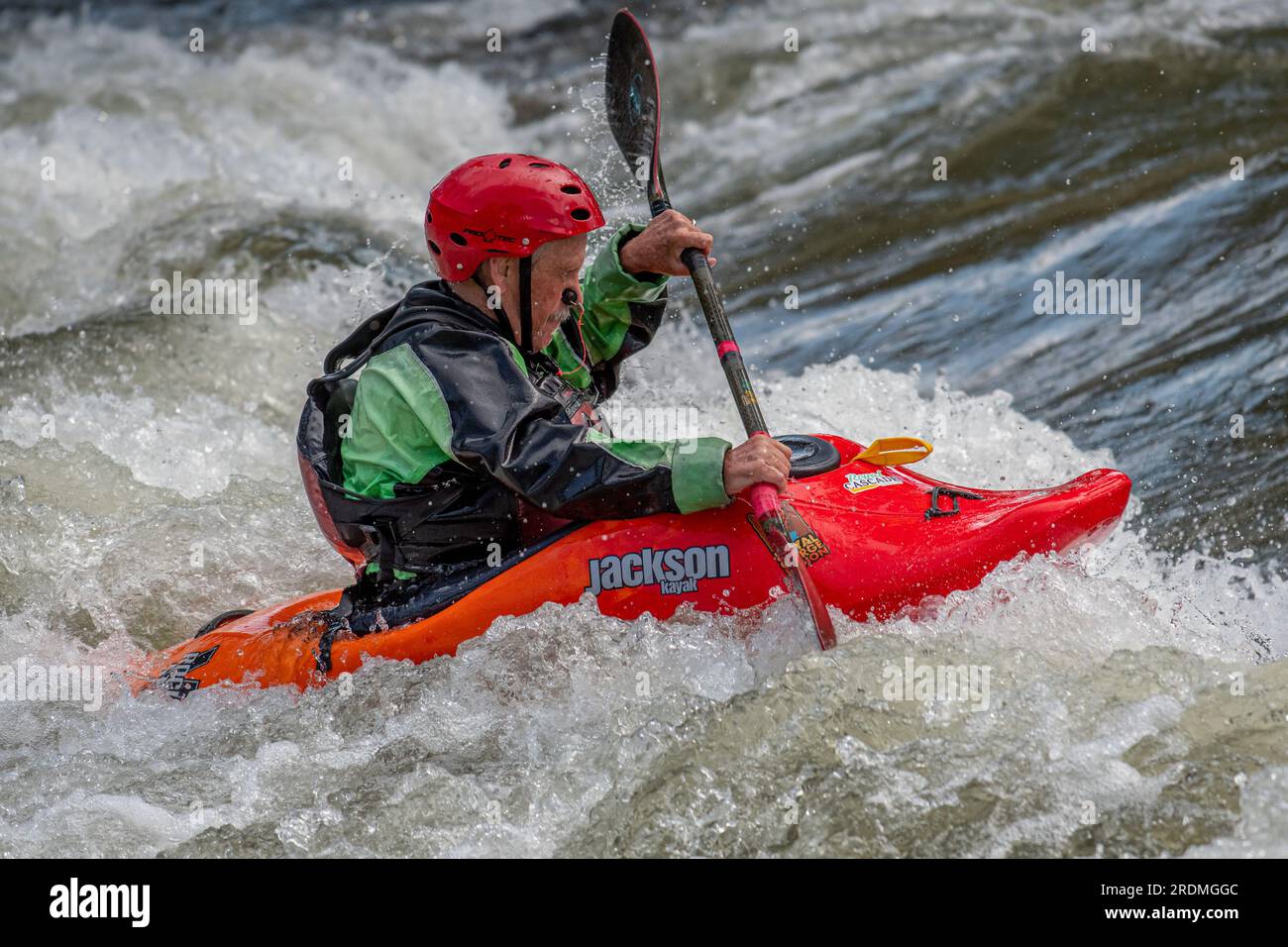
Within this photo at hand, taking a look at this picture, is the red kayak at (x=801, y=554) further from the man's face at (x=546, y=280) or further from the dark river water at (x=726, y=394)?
the man's face at (x=546, y=280)

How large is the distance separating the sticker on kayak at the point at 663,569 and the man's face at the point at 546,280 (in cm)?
58

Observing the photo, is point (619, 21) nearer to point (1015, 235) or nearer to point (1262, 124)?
point (1015, 235)

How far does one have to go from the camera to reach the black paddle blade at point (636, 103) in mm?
4234

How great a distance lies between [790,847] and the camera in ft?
10.00

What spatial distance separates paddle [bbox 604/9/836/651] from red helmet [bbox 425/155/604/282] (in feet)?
1.48

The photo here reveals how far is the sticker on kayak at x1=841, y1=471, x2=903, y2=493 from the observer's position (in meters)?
3.55

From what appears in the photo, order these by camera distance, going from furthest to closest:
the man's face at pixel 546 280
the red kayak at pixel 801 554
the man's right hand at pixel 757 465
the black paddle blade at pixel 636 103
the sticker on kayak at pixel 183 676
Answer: the black paddle blade at pixel 636 103 → the sticker on kayak at pixel 183 676 → the man's face at pixel 546 280 → the red kayak at pixel 801 554 → the man's right hand at pixel 757 465

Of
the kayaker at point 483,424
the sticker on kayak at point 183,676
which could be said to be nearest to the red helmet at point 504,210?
the kayaker at point 483,424

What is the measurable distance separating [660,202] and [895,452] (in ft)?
3.52

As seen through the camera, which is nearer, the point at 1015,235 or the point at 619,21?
the point at 619,21

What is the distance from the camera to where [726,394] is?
6.01 meters

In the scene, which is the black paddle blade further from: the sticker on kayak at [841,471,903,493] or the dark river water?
the sticker on kayak at [841,471,903,493]

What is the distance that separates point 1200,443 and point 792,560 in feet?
9.04

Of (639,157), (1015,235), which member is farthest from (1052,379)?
(639,157)
